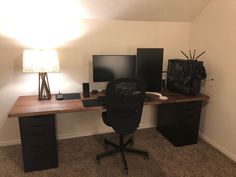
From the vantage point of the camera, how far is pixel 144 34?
2.88 m

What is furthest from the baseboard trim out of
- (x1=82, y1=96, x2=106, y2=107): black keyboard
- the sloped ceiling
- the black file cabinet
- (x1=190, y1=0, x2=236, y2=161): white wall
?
the sloped ceiling

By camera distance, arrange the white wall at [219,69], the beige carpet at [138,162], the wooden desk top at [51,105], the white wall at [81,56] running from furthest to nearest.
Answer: the white wall at [81,56] → the white wall at [219,69] → the beige carpet at [138,162] → the wooden desk top at [51,105]

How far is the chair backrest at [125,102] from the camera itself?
6.53 feet

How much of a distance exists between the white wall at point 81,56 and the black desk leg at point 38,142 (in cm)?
68

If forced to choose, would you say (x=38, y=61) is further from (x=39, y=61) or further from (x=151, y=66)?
(x=151, y=66)

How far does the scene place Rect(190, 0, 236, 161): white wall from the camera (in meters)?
2.38

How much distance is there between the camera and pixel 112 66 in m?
2.60

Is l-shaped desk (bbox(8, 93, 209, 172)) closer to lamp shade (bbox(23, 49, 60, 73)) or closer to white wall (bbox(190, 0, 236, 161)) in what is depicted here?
white wall (bbox(190, 0, 236, 161))

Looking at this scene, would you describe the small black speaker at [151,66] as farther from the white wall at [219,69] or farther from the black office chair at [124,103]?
the white wall at [219,69]

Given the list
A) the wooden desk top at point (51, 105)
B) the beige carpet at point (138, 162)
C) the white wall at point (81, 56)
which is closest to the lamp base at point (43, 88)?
the wooden desk top at point (51, 105)

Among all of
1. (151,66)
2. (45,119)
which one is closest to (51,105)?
(45,119)

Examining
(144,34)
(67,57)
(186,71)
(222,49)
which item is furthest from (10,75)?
(222,49)

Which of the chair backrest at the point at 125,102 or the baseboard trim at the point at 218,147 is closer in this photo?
the chair backrest at the point at 125,102

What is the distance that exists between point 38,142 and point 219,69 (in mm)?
2385
